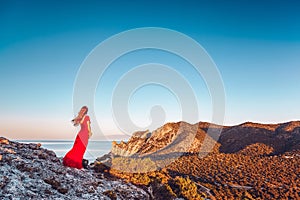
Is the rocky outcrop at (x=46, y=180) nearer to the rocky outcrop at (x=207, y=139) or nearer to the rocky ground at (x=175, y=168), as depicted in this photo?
the rocky ground at (x=175, y=168)

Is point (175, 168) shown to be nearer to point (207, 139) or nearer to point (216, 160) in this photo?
point (216, 160)

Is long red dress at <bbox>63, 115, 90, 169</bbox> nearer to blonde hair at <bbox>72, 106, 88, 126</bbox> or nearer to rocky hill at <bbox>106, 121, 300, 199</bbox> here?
blonde hair at <bbox>72, 106, 88, 126</bbox>

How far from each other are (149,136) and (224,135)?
24.0 meters

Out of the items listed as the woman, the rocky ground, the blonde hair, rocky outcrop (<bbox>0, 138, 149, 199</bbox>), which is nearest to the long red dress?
the woman

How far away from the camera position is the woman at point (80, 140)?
20.1 m

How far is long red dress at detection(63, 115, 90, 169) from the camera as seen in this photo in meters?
20.1

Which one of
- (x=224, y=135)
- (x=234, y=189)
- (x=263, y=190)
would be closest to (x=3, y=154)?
(x=234, y=189)

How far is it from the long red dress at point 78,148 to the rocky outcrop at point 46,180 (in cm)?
61

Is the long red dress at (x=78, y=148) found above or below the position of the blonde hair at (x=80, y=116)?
below

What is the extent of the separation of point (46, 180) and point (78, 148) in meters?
3.89

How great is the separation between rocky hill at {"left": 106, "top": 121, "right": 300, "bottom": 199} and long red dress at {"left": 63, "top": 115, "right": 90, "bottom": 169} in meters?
4.57

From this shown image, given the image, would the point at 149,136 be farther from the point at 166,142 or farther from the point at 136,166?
the point at 136,166

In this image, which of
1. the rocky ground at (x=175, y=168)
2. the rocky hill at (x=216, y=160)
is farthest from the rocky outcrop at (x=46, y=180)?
the rocky hill at (x=216, y=160)

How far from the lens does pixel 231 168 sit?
4191cm
